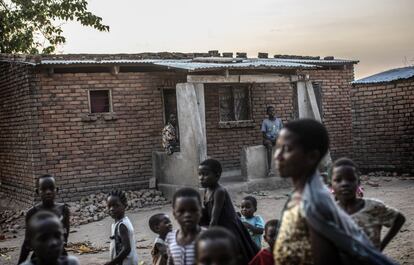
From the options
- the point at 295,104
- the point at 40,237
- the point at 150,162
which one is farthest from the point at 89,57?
the point at 40,237

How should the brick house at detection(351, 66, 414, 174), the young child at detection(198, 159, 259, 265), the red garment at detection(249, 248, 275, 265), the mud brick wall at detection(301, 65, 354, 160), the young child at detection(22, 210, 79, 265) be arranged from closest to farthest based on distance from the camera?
the young child at detection(22, 210, 79, 265)
the red garment at detection(249, 248, 275, 265)
the young child at detection(198, 159, 259, 265)
the brick house at detection(351, 66, 414, 174)
the mud brick wall at detection(301, 65, 354, 160)

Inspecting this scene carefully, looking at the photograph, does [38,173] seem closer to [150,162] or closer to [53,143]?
[53,143]

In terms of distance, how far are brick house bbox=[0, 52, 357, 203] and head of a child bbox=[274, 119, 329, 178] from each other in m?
8.38

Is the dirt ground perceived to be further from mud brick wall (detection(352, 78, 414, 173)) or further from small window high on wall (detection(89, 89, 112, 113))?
small window high on wall (detection(89, 89, 112, 113))

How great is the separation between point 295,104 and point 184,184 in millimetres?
3609

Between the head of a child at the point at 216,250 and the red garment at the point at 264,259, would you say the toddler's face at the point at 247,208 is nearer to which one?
the red garment at the point at 264,259

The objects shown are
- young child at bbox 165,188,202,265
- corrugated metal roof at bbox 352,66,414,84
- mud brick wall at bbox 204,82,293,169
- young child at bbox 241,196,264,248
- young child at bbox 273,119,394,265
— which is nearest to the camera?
young child at bbox 273,119,394,265

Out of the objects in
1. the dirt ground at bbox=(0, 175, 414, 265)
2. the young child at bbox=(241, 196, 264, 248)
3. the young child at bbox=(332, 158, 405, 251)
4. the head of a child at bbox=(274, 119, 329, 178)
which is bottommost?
the dirt ground at bbox=(0, 175, 414, 265)

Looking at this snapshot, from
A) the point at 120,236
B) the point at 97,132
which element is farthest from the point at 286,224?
the point at 97,132

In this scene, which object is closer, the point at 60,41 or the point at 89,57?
the point at 89,57

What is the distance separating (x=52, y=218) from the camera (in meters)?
2.68

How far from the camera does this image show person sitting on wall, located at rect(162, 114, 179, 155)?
→ 37.5ft

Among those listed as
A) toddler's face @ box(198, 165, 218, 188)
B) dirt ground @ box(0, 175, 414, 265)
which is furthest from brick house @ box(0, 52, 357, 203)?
toddler's face @ box(198, 165, 218, 188)

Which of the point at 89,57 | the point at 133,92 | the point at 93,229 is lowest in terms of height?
the point at 93,229
